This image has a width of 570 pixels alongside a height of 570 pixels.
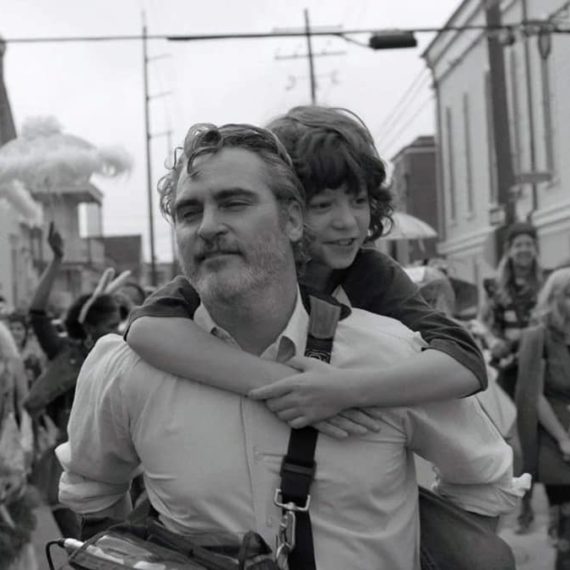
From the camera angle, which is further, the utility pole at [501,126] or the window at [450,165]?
the window at [450,165]

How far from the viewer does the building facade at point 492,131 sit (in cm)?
1981

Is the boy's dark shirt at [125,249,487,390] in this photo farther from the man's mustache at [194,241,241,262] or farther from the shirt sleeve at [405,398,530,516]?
the man's mustache at [194,241,241,262]

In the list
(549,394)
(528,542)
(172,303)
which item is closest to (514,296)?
(549,394)

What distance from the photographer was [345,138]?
8.75ft

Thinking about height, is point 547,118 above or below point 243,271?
above

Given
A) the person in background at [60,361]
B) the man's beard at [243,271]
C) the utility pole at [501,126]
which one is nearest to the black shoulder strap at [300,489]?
the man's beard at [243,271]

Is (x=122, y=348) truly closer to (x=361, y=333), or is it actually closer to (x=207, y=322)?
(x=207, y=322)

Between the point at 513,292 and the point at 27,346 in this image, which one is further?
the point at 27,346

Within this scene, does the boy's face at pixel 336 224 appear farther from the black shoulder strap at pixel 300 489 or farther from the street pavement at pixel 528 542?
the street pavement at pixel 528 542

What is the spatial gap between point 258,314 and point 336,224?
40 cm

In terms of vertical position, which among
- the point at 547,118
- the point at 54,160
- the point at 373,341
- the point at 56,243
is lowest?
the point at 373,341

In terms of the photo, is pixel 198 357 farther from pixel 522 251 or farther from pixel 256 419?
pixel 522 251

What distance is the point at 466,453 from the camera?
2.42 m

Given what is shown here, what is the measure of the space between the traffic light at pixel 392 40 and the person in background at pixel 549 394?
10.1m
